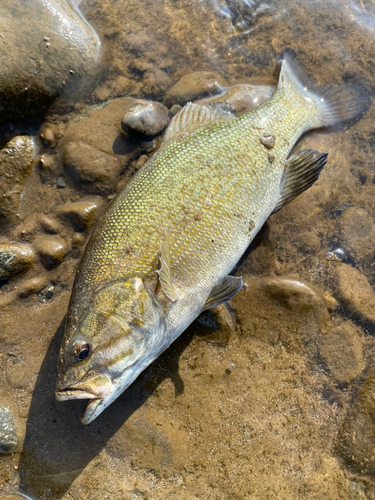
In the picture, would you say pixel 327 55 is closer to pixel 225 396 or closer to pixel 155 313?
pixel 155 313

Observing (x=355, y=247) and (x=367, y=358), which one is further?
(x=355, y=247)

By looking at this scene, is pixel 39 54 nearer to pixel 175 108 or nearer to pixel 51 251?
pixel 175 108

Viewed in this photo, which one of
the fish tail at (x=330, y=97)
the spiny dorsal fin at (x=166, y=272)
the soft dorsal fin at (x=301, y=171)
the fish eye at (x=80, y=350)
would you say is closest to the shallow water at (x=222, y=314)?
the fish tail at (x=330, y=97)

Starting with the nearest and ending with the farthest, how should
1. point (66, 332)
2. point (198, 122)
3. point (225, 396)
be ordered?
1. point (66, 332)
2. point (225, 396)
3. point (198, 122)

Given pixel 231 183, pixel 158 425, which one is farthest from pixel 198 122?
pixel 158 425

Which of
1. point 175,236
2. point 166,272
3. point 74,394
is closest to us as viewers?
point 74,394

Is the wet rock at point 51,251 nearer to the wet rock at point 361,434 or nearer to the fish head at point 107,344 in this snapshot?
the fish head at point 107,344

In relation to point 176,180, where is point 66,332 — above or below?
below

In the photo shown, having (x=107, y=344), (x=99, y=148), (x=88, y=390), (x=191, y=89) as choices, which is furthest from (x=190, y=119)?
(x=88, y=390)
